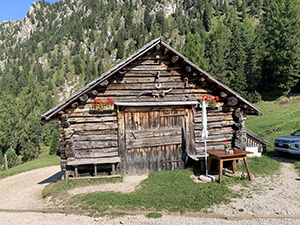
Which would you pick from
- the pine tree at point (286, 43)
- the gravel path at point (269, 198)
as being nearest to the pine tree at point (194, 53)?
the pine tree at point (286, 43)

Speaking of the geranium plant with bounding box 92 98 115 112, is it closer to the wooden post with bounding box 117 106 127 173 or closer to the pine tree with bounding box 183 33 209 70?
the wooden post with bounding box 117 106 127 173

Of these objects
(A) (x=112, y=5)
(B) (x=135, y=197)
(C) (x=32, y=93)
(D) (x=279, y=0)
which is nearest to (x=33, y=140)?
(C) (x=32, y=93)

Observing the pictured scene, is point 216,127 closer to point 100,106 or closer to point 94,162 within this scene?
point 100,106

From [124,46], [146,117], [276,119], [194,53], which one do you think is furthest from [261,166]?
[124,46]

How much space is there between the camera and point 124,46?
149 meters

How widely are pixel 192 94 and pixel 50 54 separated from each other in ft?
562

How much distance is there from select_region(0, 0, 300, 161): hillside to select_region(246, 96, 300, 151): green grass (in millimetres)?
3400

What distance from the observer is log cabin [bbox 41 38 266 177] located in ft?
31.0

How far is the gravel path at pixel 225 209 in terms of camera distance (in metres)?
6.03

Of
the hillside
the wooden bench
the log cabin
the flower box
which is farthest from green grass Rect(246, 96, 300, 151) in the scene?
the flower box

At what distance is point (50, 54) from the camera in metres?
158

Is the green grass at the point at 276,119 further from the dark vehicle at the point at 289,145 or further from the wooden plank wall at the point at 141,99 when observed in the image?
the wooden plank wall at the point at 141,99

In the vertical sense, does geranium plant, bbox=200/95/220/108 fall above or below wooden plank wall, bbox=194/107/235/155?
above

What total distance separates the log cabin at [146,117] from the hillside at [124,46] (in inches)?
1153
